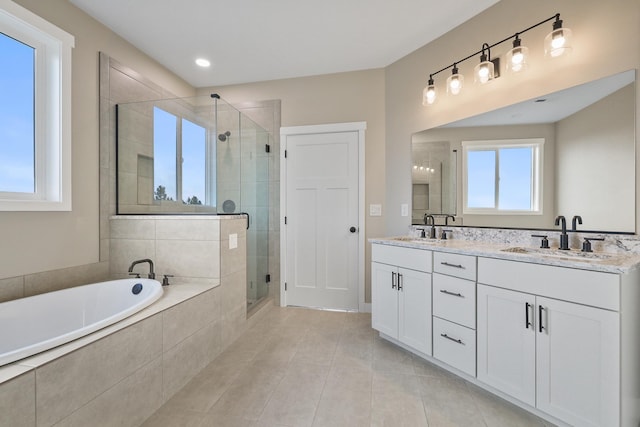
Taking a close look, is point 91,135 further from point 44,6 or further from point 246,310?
point 246,310

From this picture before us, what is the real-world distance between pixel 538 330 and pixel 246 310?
87.0 inches

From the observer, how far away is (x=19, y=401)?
0.95m

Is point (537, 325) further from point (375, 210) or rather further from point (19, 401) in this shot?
point (19, 401)

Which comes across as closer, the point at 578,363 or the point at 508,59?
the point at 578,363

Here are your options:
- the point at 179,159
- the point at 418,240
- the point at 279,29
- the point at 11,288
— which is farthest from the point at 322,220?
the point at 11,288

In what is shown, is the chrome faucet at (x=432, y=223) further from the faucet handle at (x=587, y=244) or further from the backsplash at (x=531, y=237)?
the faucet handle at (x=587, y=244)

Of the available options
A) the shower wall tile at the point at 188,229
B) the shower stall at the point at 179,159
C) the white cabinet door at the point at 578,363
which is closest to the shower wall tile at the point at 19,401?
the shower wall tile at the point at 188,229

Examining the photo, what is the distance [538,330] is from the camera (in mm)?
1398

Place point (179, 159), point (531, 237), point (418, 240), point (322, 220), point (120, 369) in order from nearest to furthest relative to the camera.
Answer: point (120, 369), point (531, 237), point (418, 240), point (179, 159), point (322, 220)

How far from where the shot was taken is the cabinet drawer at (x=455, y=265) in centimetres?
171

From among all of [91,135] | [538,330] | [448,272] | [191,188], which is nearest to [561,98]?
[448,272]

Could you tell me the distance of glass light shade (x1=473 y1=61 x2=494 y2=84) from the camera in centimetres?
203

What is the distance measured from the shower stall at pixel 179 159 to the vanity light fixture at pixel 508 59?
6.39ft

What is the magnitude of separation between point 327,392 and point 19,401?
138cm
